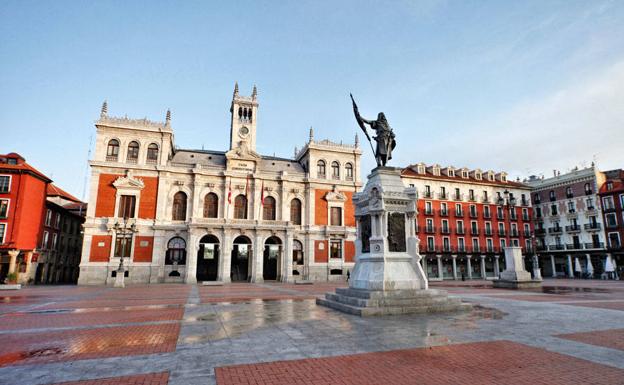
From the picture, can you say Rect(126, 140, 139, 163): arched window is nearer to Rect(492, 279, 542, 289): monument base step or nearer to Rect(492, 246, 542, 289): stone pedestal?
Rect(492, 246, 542, 289): stone pedestal

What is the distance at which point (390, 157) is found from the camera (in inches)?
588

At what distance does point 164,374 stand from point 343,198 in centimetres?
3800

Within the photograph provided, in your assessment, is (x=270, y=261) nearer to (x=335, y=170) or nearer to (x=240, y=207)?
(x=240, y=207)

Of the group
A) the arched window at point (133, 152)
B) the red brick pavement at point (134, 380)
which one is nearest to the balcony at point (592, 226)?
the red brick pavement at point (134, 380)

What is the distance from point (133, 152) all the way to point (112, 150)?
2.08m

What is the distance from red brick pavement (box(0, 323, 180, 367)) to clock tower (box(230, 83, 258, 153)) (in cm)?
3477

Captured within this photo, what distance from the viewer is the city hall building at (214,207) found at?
34.5 meters

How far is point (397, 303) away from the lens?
37.7 feet

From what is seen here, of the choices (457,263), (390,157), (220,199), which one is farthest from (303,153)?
(390,157)

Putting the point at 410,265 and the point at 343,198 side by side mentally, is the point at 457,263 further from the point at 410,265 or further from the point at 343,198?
the point at 410,265

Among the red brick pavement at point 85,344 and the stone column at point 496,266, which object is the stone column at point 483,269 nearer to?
the stone column at point 496,266

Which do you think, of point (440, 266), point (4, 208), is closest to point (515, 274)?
point (440, 266)

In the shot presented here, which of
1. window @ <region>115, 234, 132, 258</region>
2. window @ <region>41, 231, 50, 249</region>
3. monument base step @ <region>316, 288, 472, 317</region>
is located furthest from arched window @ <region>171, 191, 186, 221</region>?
monument base step @ <region>316, 288, 472, 317</region>

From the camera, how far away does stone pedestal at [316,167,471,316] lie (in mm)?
11688
